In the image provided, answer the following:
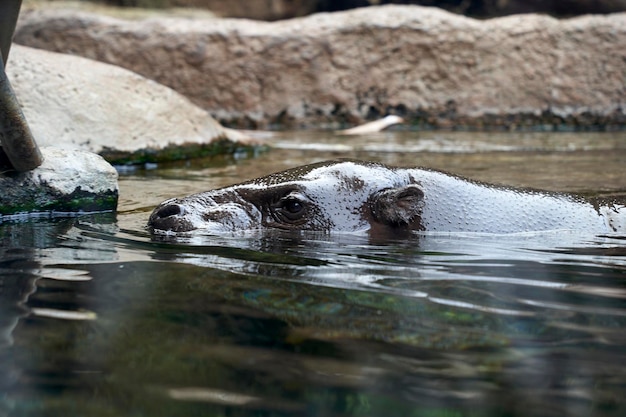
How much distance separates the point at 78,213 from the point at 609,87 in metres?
7.61

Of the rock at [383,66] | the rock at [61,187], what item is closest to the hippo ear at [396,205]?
the rock at [61,187]

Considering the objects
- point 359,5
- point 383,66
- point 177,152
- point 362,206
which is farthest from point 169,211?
point 359,5

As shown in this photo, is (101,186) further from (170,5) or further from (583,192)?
(170,5)

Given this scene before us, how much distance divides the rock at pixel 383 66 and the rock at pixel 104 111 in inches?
112

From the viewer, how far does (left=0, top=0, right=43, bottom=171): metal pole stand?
11.3ft

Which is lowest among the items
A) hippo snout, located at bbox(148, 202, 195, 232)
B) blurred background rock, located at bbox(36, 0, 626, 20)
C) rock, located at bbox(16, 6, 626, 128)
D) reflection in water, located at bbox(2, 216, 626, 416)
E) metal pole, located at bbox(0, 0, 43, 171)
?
reflection in water, located at bbox(2, 216, 626, 416)

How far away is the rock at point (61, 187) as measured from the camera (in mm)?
3963

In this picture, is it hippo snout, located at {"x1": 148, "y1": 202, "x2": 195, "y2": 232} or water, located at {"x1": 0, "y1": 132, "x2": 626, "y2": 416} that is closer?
water, located at {"x1": 0, "y1": 132, "x2": 626, "y2": 416}

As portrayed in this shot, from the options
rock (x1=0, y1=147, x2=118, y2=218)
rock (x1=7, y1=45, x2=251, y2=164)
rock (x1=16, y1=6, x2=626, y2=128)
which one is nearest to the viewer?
rock (x1=0, y1=147, x2=118, y2=218)

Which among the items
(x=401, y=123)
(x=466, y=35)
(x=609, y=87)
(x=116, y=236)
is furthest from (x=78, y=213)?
(x=609, y=87)

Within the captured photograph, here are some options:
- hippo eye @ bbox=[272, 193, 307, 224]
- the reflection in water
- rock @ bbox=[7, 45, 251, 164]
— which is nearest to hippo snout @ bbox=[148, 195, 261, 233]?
hippo eye @ bbox=[272, 193, 307, 224]

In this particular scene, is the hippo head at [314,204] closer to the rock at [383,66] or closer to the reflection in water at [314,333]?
the reflection in water at [314,333]

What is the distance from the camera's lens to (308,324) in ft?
6.98

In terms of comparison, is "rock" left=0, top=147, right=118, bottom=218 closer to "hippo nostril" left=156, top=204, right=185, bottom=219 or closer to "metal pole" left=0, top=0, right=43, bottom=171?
"metal pole" left=0, top=0, right=43, bottom=171
